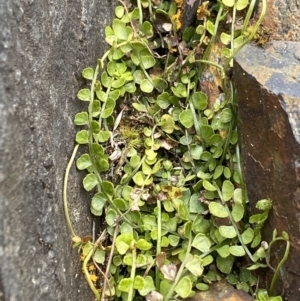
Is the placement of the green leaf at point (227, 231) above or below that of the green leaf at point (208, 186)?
below

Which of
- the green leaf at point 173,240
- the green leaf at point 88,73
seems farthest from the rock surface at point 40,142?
the green leaf at point 173,240

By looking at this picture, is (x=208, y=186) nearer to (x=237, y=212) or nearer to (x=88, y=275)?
(x=237, y=212)

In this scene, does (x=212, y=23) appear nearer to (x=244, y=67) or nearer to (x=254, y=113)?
(x=244, y=67)

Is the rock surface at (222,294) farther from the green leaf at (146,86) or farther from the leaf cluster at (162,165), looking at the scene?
the green leaf at (146,86)

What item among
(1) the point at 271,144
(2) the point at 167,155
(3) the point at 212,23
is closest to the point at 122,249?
(2) the point at 167,155

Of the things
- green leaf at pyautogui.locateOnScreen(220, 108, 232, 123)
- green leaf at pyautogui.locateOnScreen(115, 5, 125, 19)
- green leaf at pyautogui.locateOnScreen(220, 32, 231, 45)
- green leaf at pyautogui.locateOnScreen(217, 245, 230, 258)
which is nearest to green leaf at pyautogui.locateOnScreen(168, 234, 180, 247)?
green leaf at pyautogui.locateOnScreen(217, 245, 230, 258)

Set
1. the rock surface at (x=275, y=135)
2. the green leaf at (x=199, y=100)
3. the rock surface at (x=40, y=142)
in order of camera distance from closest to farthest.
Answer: the rock surface at (x=40, y=142)
the rock surface at (x=275, y=135)
the green leaf at (x=199, y=100)
